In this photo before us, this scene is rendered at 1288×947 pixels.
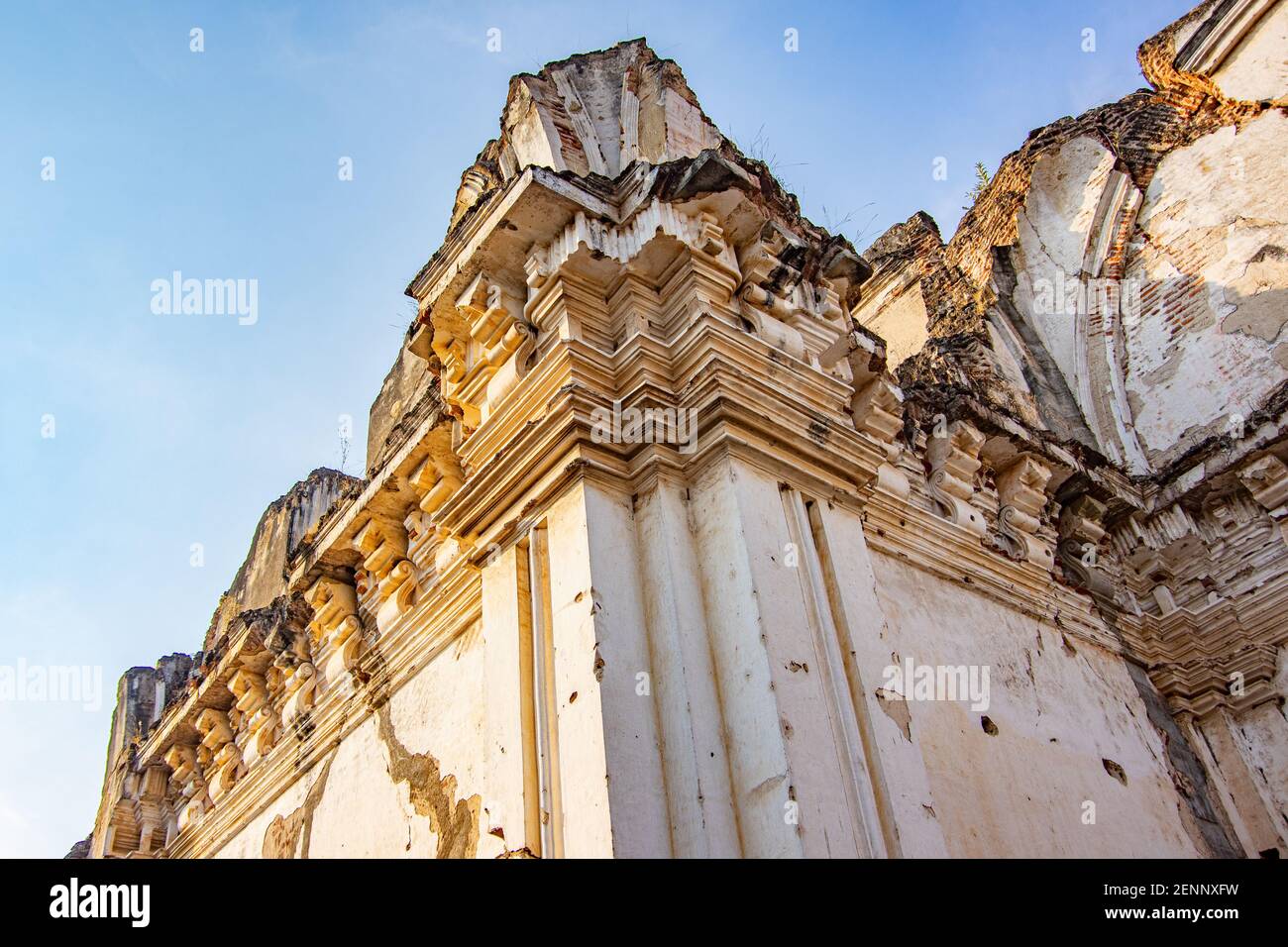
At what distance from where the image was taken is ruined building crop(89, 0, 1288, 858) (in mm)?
2859

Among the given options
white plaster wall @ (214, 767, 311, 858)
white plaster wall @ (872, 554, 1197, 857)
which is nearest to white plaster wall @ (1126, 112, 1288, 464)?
white plaster wall @ (872, 554, 1197, 857)

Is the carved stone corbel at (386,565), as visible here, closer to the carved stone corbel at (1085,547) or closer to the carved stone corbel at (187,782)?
the carved stone corbel at (187,782)

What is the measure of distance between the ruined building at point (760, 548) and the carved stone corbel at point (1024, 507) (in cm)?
2

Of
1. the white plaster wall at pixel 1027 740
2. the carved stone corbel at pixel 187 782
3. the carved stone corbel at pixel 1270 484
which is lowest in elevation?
the white plaster wall at pixel 1027 740

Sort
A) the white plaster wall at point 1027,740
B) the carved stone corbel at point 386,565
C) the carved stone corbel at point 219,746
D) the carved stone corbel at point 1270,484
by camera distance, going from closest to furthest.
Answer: the white plaster wall at point 1027,740, the carved stone corbel at point 386,565, the carved stone corbel at point 1270,484, the carved stone corbel at point 219,746

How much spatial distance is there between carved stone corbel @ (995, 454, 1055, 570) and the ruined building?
20 millimetres

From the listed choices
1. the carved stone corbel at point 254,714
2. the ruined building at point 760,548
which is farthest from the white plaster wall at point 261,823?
the carved stone corbel at point 254,714

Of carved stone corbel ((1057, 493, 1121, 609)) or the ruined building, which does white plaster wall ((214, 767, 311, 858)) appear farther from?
carved stone corbel ((1057, 493, 1121, 609))

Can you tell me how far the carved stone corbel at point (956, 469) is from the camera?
4.71 meters

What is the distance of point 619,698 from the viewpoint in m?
2.78

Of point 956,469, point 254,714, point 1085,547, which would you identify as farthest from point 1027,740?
point 254,714

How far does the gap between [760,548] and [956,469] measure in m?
2.13
